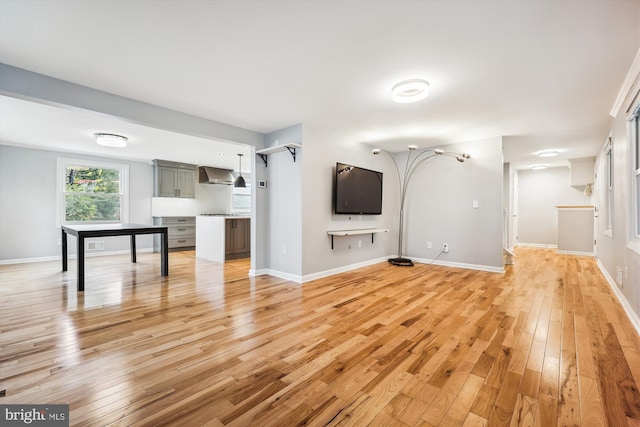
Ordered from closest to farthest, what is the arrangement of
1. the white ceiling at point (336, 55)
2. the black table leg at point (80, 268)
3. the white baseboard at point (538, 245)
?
the white ceiling at point (336, 55), the black table leg at point (80, 268), the white baseboard at point (538, 245)

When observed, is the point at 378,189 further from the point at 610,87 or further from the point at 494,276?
the point at 610,87

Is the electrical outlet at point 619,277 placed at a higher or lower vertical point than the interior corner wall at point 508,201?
lower

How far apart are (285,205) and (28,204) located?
547cm

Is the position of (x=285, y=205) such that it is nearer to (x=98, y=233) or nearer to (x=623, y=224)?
(x=98, y=233)

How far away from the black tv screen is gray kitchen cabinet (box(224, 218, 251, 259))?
2564 mm

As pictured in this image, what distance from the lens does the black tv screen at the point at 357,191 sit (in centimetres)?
437

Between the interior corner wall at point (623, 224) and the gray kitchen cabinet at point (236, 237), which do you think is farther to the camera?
the gray kitchen cabinet at point (236, 237)

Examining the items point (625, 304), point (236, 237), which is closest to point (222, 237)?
point (236, 237)

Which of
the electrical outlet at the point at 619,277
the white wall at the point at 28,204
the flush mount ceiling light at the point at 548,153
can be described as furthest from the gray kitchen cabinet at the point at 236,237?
the flush mount ceiling light at the point at 548,153

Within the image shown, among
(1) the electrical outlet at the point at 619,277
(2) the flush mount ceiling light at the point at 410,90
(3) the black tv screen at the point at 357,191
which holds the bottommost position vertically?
(1) the electrical outlet at the point at 619,277

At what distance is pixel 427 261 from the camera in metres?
5.30

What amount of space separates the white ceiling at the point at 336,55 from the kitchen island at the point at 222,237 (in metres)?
2.51

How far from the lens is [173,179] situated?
718 cm

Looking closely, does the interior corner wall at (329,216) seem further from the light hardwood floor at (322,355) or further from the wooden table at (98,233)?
the wooden table at (98,233)
